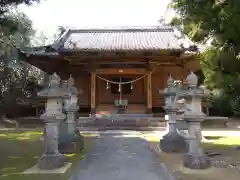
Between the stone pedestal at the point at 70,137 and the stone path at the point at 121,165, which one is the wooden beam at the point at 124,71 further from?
the stone pedestal at the point at 70,137

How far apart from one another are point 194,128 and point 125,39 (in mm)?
14837

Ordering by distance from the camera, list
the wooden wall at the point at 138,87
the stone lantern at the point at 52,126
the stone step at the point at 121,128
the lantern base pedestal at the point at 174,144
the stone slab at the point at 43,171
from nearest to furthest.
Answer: the stone slab at the point at 43,171 < the stone lantern at the point at 52,126 < the lantern base pedestal at the point at 174,144 < the stone step at the point at 121,128 < the wooden wall at the point at 138,87

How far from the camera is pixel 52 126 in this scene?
7.21 meters

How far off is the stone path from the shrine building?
9.05 m

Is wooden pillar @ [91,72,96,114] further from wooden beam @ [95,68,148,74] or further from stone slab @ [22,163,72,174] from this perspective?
stone slab @ [22,163,72,174]

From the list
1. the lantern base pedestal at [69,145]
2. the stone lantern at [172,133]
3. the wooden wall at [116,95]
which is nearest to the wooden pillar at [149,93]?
the wooden wall at [116,95]

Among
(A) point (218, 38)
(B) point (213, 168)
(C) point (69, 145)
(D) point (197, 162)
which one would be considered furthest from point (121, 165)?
(A) point (218, 38)

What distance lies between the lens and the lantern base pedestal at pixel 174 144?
9172mm

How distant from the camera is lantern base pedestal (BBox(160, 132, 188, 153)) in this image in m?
9.17

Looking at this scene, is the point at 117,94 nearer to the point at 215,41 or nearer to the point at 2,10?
the point at 215,41

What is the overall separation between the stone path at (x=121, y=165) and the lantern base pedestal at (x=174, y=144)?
57 centimetres

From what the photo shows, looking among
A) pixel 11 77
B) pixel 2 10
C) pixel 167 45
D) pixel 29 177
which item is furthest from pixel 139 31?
pixel 29 177

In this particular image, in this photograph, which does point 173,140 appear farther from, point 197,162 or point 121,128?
point 121,128

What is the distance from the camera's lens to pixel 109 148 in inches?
384
